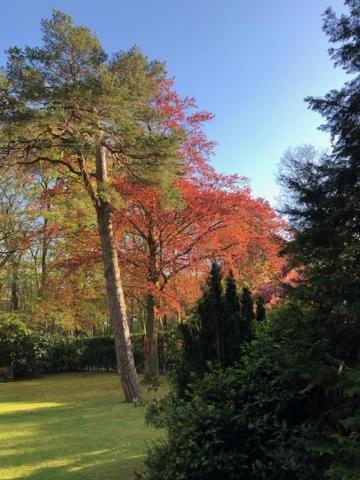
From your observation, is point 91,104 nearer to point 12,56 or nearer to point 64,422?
point 12,56

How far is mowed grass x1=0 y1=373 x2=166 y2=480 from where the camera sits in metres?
4.97

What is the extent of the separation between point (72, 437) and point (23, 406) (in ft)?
17.7

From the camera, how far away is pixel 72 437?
6.75 metres

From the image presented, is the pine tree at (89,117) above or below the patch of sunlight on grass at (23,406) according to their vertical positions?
above

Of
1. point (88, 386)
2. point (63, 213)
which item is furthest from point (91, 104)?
point (88, 386)

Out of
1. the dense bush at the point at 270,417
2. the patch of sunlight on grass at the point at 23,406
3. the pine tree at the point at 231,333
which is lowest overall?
the patch of sunlight on grass at the point at 23,406

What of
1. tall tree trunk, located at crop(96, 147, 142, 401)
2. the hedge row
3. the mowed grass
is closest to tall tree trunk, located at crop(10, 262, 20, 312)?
the hedge row

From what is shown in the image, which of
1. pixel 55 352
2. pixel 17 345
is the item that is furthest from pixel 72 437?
pixel 55 352

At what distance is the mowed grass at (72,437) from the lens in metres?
4.97

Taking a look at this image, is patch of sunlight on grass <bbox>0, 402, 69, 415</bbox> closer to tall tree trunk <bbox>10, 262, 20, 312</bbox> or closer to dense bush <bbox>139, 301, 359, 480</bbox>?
dense bush <bbox>139, 301, 359, 480</bbox>

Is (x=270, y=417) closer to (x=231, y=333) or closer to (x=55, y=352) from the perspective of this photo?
(x=231, y=333)

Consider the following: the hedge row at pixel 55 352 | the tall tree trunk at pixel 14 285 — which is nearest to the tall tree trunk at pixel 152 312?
the hedge row at pixel 55 352

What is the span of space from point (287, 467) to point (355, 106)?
2678 mm

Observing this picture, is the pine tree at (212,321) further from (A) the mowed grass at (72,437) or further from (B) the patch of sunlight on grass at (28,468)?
(B) the patch of sunlight on grass at (28,468)
